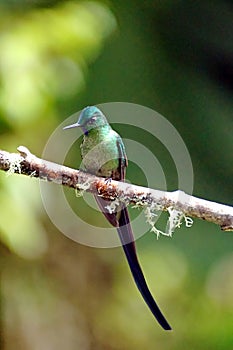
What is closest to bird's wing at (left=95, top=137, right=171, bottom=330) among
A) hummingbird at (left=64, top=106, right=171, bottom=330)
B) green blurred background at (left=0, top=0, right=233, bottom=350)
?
hummingbird at (left=64, top=106, right=171, bottom=330)

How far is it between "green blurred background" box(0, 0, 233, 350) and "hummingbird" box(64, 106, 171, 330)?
0.77 meters

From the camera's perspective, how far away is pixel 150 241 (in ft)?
6.38

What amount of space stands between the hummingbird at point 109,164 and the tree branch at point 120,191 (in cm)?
2

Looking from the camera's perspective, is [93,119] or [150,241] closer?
[93,119]

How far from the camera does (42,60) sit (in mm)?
1467

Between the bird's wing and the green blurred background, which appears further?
the green blurred background

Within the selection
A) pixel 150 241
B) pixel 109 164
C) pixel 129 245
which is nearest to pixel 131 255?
pixel 129 245

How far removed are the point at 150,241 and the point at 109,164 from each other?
1.14m

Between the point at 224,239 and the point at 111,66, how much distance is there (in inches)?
23.9

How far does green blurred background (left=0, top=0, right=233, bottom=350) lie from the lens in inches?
72.1

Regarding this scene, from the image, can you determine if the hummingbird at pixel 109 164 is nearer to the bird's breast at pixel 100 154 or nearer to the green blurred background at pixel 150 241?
the bird's breast at pixel 100 154

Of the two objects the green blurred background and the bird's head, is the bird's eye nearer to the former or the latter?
the bird's head

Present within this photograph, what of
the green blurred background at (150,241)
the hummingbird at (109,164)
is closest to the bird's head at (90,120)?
the hummingbird at (109,164)

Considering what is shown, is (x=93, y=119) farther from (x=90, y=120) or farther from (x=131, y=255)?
(x=131, y=255)
